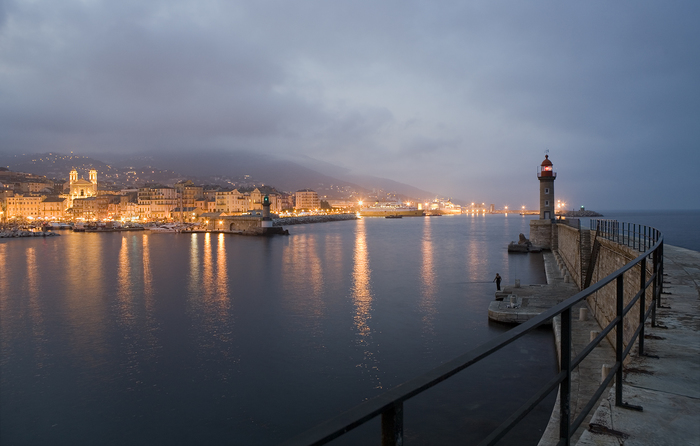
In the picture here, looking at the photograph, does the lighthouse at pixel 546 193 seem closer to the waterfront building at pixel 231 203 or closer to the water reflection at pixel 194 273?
the water reflection at pixel 194 273

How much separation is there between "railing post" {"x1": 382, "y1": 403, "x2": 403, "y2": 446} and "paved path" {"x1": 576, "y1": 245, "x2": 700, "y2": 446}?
1465mm

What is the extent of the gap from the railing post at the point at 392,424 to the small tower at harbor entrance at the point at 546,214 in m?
39.7

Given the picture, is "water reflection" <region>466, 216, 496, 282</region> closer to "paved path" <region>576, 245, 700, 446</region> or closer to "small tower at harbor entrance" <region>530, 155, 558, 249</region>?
"small tower at harbor entrance" <region>530, 155, 558, 249</region>

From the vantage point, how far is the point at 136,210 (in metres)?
106

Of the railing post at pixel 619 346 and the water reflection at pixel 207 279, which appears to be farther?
the water reflection at pixel 207 279

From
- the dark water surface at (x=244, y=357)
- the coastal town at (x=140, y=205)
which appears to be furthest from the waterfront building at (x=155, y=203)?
the dark water surface at (x=244, y=357)

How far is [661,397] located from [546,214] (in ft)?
127

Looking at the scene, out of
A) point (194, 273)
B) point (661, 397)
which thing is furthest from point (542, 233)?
point (661, 397)

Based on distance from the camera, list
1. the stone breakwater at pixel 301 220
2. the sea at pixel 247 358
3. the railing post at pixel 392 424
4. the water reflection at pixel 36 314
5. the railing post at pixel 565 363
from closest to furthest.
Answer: the railing post at pixel 392 424
the railing post at pixel 565 363
the sea at pixel 247 358
the water reflection at pixel 36 314
the stone breakwater at pixel 301 220

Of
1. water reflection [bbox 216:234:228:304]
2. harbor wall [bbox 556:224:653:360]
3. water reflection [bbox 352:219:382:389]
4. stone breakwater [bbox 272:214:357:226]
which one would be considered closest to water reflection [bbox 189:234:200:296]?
water reflection [bbox 216:234:228:304]

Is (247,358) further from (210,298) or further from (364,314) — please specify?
(210,298)

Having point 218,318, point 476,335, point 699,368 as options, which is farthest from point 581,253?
point 699,368

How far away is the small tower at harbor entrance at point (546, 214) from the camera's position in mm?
37719

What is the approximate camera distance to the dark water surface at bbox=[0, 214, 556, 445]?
917 centimetres
